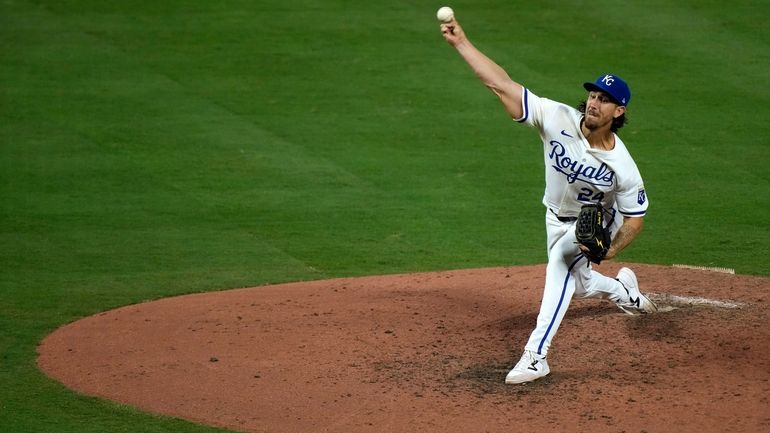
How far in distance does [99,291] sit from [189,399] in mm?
2737

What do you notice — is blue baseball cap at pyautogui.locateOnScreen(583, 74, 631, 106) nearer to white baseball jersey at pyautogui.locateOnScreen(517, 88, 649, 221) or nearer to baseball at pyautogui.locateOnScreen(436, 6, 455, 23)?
white baseball jersey at pyautogui.locateOnScreen(517, 88, 649, 221)

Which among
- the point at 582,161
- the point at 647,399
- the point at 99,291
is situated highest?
the point at 582,161

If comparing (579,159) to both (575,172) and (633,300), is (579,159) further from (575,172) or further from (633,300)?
(633,300)

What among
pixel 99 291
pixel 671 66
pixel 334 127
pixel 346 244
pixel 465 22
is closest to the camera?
pixel 99 291

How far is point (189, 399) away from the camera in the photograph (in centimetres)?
658

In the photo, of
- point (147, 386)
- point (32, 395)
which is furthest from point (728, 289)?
point (32, 395)

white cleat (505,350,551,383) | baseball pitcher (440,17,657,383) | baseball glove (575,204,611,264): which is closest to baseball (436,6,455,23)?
baseball pitcher (440,17,657,383)

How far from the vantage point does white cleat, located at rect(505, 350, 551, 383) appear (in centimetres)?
662

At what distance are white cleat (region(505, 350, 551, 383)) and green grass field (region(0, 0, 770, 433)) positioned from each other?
1872 millimetres

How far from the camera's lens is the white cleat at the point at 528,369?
662 centimetres

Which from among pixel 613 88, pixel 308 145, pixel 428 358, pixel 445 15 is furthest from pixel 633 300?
pixel 308 145

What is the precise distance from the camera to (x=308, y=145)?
1242 cm

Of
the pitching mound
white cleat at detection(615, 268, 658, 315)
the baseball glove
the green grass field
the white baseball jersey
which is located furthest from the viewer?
the green grass field

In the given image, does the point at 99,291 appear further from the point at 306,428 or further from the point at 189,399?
the point at 306,428
